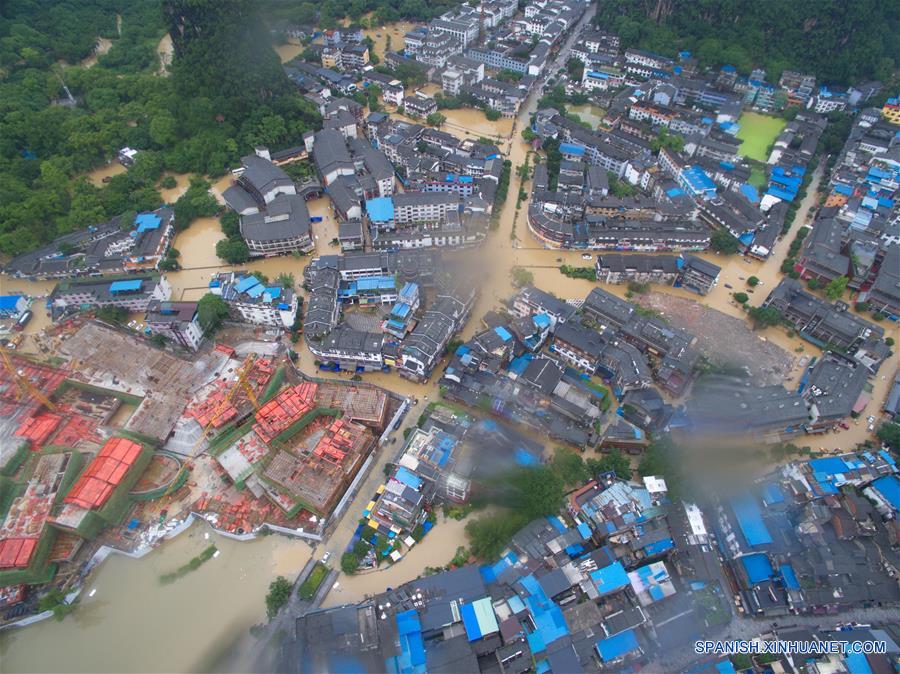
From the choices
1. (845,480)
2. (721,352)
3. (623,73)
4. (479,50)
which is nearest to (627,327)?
(721,352)

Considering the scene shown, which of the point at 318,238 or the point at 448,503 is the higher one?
the point at 318,238

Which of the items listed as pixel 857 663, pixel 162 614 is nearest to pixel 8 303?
pixel 162 614

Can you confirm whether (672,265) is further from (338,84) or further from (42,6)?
(42,6)

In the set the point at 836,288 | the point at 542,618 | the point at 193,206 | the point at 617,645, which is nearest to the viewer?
the point at 617,645

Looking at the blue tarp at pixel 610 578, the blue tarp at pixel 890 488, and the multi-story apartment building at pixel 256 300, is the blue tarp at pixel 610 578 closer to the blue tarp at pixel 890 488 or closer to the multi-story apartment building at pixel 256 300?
the blue tarp at pixel 890 488

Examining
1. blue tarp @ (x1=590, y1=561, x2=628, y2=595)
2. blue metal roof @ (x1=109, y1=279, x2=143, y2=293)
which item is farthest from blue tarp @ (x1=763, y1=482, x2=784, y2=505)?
blue metal roof @ (x1=109, y1=279, x2=143, y2=293)

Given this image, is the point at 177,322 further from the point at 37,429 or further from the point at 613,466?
the point at 613,466

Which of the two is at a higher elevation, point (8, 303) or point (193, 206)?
point (193, 206)
